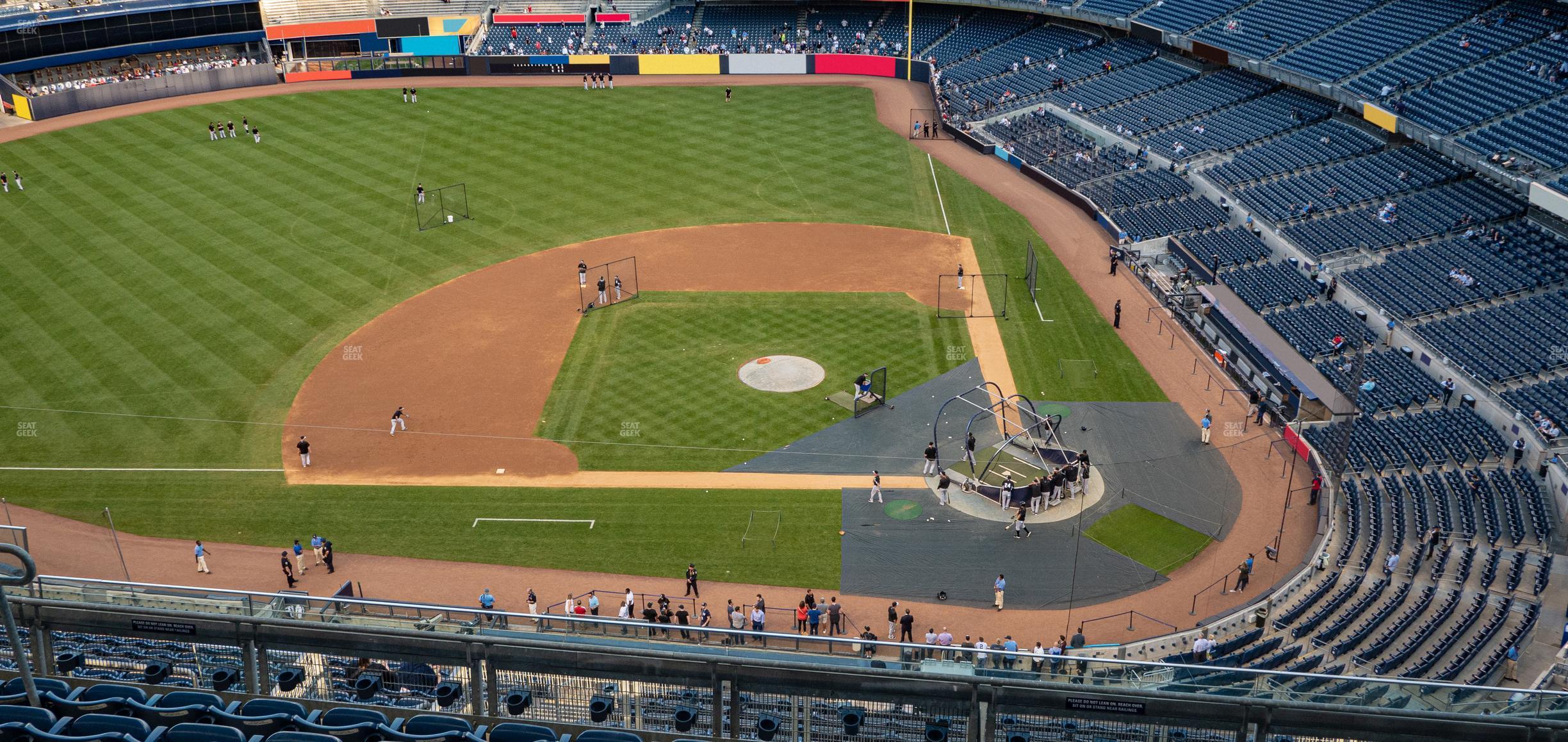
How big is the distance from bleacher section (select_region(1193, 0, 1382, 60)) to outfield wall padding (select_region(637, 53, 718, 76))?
104ft

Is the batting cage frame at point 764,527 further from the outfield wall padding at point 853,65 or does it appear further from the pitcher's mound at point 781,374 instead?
the outfield wall padding at point 853,65

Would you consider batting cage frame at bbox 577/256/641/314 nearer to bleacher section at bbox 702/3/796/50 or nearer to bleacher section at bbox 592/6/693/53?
bleacher section at bbox 592/6/693/53

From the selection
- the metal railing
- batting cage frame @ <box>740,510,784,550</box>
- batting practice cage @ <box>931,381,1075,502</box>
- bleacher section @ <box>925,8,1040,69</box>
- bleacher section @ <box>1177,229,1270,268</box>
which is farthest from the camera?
bleacher section @ <box>925,8,1040,69</box>

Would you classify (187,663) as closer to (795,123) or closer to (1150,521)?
(1150,521)

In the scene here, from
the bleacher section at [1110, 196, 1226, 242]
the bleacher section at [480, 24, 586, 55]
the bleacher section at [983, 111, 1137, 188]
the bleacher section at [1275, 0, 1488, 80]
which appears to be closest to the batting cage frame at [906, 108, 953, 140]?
the bleacher section at [983, 111, 1137, 188]

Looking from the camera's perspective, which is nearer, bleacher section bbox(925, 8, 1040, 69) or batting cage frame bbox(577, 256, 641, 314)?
batting cage frame bbox(577, 256, 641, 314)

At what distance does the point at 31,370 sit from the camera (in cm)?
4419

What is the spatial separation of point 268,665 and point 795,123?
57.6m

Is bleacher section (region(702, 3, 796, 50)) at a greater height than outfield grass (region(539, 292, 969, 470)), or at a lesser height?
greater

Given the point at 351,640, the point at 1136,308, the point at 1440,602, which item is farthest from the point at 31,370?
the point at 1440,602

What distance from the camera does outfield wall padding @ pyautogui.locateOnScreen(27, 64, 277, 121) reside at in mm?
72562

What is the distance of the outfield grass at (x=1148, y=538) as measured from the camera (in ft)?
112

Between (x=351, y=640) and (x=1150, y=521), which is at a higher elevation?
(x=351, y=640)

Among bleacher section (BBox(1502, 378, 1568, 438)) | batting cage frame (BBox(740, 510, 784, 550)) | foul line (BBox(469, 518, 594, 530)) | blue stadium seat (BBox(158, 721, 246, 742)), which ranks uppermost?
blue stadium seat (BBox(158, 721, 246, 742))
